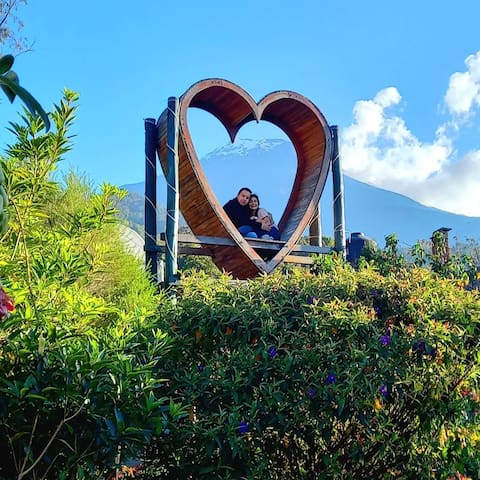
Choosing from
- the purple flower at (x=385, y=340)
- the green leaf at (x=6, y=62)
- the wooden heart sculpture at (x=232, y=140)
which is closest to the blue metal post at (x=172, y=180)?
the wooden heart sculpture at (x=232, y=140)

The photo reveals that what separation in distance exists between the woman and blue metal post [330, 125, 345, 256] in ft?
2.82

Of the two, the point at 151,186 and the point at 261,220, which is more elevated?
the point at 151,186

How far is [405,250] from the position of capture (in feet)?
27.3

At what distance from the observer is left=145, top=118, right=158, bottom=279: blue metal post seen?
609 centimetres

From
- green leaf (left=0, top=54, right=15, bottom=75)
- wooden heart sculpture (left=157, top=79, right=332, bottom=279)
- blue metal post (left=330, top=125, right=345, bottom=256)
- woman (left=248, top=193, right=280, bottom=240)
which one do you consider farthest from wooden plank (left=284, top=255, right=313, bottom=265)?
green leaf (left=0, top=54, right=15, bottom=75)

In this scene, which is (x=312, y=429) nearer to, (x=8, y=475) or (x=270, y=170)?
(x=8, y=475)

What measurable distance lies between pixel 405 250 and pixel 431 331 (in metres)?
6.04

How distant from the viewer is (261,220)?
6.44m

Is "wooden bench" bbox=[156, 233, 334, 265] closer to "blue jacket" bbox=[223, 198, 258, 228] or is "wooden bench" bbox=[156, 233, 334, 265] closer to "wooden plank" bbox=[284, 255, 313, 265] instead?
"wooden plank" bbox=[284, 255, 313, 265]

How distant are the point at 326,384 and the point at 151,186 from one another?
14.0 feet

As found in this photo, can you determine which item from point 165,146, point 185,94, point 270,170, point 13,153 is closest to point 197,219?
point 165,146

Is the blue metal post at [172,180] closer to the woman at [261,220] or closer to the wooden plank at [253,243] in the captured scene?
the wooden plank at [253,243]

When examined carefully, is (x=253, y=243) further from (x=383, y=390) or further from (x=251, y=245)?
(x=383, y=390)

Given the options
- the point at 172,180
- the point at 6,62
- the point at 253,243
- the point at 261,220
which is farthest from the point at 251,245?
the point at 6,62
